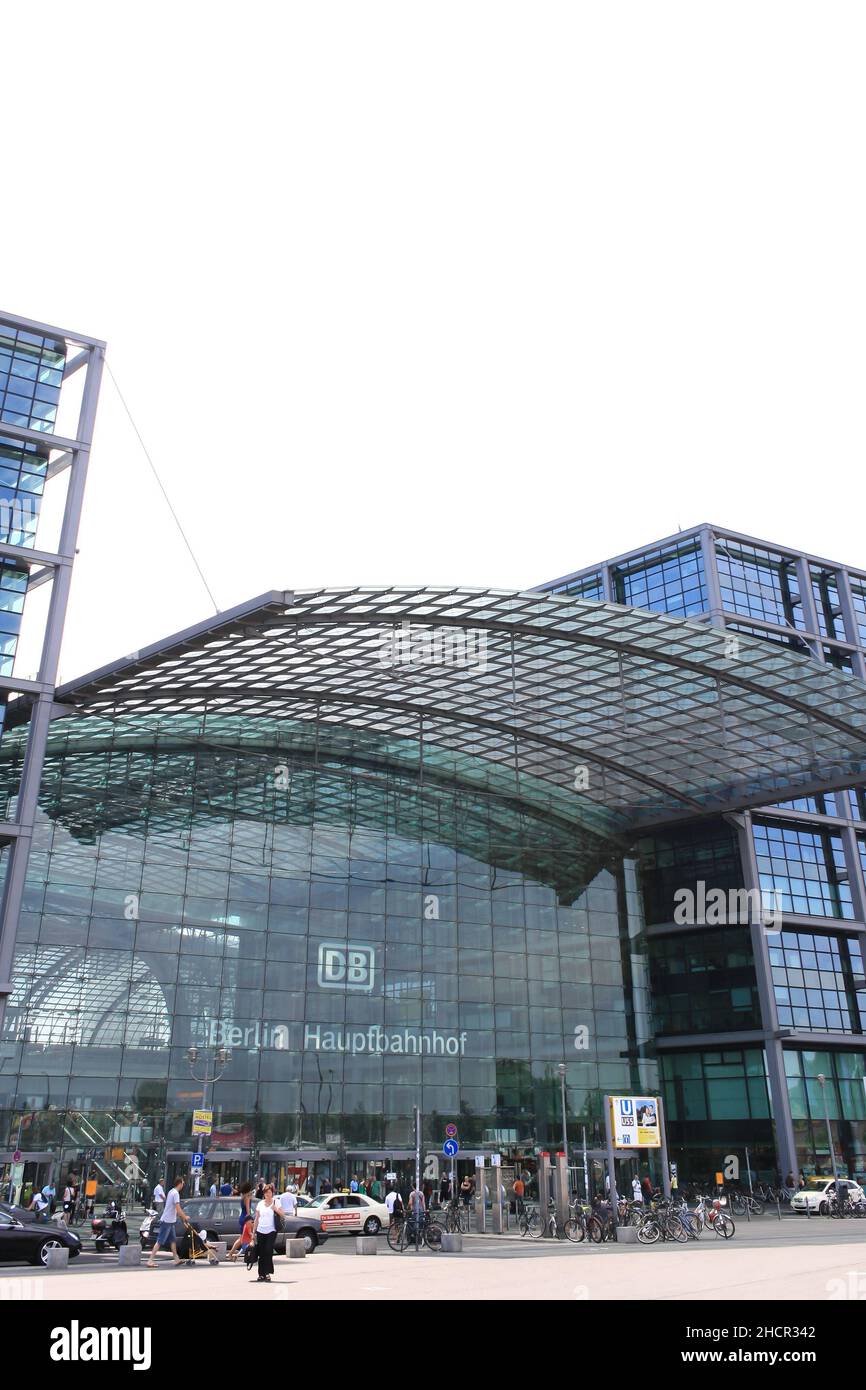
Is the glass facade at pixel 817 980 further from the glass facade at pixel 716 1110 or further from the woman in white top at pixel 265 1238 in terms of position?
the woman in white top at pixel 265 1238

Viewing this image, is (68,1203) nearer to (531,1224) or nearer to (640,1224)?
(531,1224)

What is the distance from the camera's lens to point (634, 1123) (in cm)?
3372

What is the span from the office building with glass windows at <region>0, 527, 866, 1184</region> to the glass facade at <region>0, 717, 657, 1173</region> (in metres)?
0.10

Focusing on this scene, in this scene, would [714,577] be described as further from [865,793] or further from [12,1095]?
[12,1095]

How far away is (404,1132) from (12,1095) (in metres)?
14.6

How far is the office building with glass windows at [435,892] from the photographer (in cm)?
3753

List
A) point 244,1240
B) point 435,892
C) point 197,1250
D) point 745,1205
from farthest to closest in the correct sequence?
point 435,892
point 745,1205
point 244,1240
point 197,1250

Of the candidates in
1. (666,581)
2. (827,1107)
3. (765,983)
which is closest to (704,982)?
(765,983)

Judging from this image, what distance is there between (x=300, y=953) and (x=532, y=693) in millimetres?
13624

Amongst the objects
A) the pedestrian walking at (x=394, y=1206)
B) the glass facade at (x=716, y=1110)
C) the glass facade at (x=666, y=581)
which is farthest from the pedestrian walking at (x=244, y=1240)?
the glass facade at (x=666, y=581)

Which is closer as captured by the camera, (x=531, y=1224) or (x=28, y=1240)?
(x=28, y=1240)

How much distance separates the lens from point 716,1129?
51219 mm

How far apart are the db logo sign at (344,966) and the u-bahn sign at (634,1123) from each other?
1257cm
